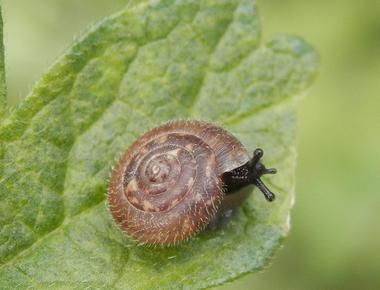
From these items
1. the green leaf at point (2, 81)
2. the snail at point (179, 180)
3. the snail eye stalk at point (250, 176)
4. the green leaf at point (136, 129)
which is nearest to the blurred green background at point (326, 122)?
the snail eye stalk at point (250, 176)

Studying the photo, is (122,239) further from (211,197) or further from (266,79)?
(266,79)

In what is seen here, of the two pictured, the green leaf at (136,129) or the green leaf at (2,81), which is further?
the green leaf at (136,129)

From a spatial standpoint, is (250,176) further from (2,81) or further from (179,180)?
(2,81)

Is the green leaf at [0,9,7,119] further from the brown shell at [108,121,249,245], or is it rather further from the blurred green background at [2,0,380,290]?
the blurred green background at [2,0,380,290]

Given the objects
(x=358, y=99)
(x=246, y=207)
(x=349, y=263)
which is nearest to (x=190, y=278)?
(x=246, y=207)

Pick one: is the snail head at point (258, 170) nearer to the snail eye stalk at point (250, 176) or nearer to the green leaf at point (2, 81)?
the snail eye stalk at point (250, 176)

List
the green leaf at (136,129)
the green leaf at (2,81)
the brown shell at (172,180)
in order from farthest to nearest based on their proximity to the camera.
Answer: the brown shell at (172,180)
the green leaf at (136,129)
the green leaf at (2,81)
